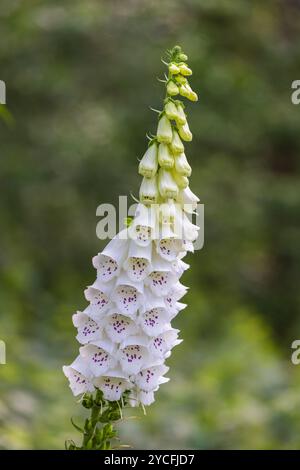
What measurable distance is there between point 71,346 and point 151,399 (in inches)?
294

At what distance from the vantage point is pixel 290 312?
14.6 meters

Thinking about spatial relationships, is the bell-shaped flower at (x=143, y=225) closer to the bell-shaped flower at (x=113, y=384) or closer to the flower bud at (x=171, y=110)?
the flower bud at (x=171, y=110)

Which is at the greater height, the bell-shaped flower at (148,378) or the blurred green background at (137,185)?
the blurred green background at (137,185)

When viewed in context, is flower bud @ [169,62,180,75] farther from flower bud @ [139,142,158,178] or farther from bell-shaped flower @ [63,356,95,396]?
bell-shaped flower @ [63,356,95,396]

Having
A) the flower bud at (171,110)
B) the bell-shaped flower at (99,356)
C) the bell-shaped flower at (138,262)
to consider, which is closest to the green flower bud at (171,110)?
the flower bud at (171,110)

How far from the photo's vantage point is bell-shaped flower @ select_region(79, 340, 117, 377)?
3348 millimetres

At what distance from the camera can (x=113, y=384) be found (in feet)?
11.1

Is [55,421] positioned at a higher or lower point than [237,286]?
lower

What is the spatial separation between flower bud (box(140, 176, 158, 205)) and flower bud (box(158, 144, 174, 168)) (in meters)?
0.08

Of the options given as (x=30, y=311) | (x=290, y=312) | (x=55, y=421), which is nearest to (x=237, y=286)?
(x=290, y=312)

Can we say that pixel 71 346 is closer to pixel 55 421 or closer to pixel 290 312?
pixel 55 421

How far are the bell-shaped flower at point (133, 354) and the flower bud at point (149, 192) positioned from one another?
51cm

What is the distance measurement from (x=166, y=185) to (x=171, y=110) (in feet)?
0.91

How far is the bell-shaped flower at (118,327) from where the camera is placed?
131 inches
